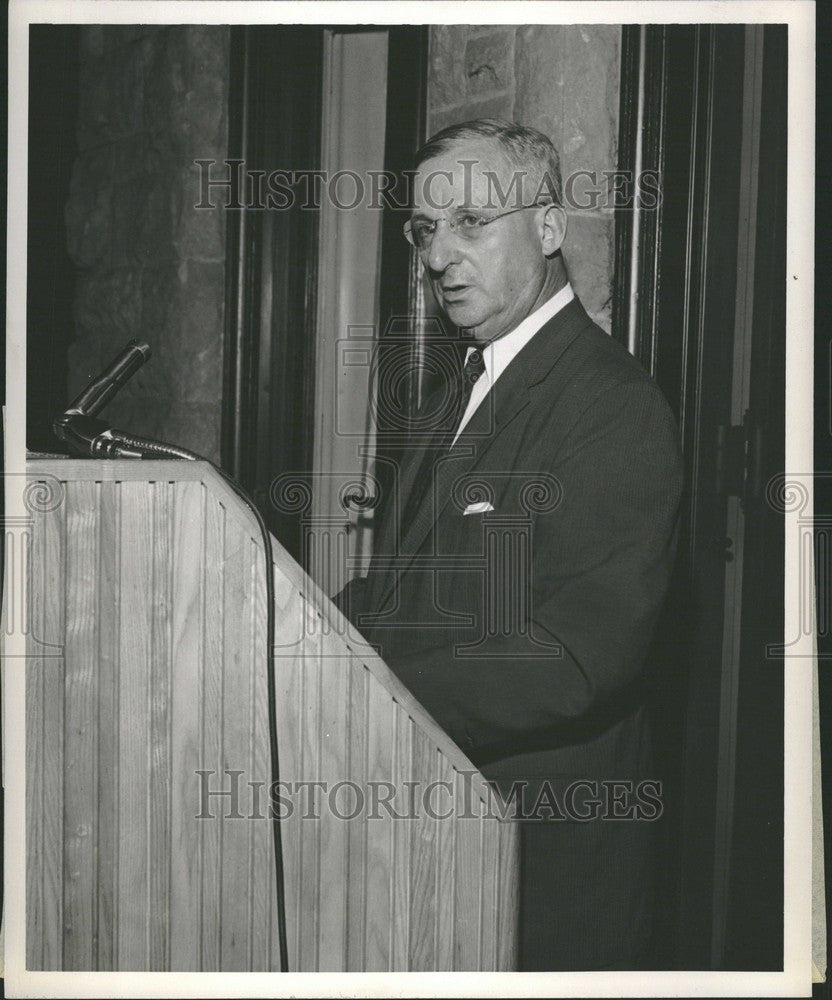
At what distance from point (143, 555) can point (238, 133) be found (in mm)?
931

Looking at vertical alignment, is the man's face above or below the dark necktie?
above

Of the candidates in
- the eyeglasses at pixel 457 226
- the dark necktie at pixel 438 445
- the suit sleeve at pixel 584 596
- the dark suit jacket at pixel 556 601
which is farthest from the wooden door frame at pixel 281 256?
the suit sleeve at pixel 584 596

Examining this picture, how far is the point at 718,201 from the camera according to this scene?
64.9 inches

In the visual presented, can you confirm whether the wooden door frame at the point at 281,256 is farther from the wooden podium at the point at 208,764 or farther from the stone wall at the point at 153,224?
the wooden podium at the point at 208,764

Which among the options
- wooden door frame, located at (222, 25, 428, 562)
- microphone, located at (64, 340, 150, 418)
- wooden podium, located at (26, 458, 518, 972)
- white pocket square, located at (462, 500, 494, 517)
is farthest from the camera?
wooden door frame, located at (222, 25, 428, 562)

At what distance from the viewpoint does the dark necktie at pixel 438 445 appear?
5.47 ft

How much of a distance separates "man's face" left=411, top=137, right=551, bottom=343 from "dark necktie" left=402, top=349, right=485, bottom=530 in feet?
0.16

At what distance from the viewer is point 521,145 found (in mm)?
1635

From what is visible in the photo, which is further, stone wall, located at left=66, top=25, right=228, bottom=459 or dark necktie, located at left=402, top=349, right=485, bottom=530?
stone wall, located at left=66, top=25, right=228, bottom=459

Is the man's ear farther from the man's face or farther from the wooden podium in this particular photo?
the wooden podium

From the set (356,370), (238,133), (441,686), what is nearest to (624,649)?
(441,686)

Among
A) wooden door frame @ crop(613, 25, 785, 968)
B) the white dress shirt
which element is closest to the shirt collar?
the white dress shirt

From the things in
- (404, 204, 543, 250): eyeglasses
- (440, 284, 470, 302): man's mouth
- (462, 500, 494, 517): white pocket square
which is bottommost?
(462, 500, 494, 517): white pocket square

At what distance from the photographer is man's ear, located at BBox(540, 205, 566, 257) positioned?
5.33ft
